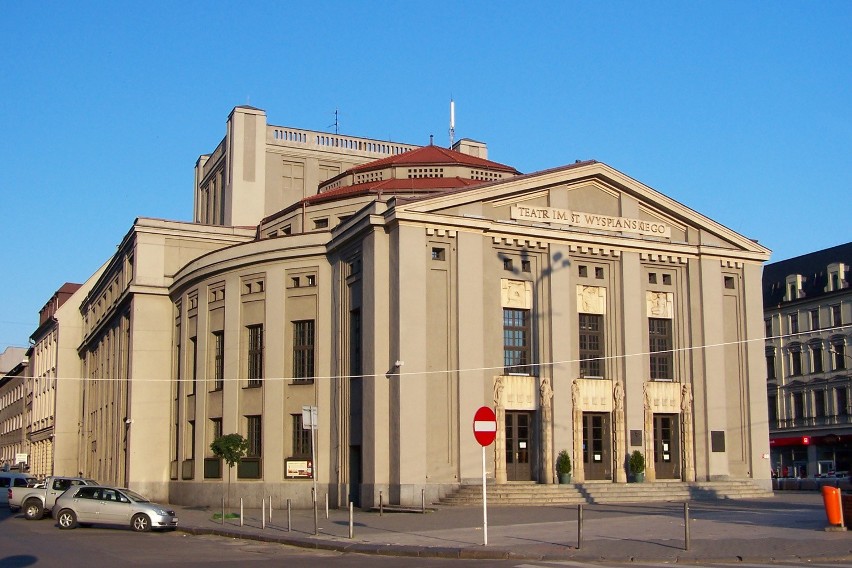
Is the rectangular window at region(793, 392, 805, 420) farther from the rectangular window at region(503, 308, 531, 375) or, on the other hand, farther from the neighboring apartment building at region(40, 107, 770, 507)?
the rectangular window at region(503, 308, 531, 375)

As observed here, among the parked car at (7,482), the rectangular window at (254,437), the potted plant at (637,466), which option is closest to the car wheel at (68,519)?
the rectangular window at (254,437)

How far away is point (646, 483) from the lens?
131 ft

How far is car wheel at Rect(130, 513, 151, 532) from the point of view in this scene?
96.3 ft

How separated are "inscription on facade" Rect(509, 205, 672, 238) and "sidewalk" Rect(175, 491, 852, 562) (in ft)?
40.0

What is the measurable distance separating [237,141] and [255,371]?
18.1m

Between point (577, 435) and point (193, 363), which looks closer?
point (577, 435)

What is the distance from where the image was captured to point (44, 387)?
262ft

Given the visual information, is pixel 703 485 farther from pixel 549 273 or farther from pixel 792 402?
pixel 792 402

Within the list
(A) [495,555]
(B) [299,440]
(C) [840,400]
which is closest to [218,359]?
(B) [299,440]

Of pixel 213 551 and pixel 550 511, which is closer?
pixel 213 551

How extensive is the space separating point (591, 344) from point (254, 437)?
49.7 feet

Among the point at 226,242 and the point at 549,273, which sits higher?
the point at 226,242

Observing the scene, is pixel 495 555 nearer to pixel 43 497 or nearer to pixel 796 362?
pixel 43 497

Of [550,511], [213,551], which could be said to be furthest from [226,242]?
[213,551]
